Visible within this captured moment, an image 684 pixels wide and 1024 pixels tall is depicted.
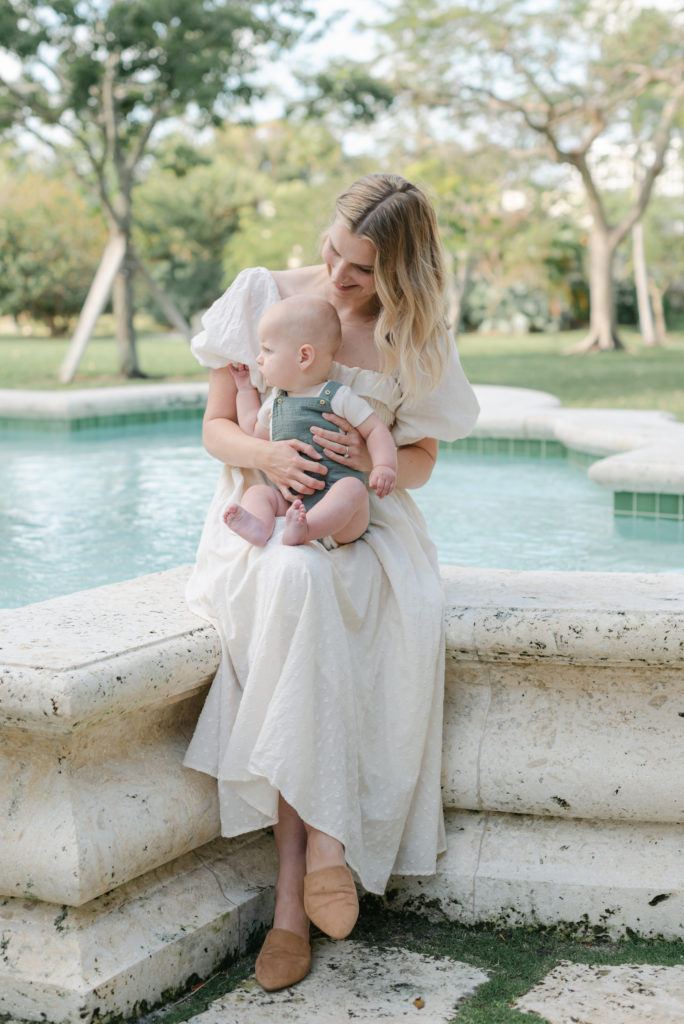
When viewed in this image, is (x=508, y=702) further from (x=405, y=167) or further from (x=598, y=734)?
(x=405, y=167)

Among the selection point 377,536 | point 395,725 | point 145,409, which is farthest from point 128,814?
point 145,409

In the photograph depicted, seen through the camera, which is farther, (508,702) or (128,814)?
(508,702)

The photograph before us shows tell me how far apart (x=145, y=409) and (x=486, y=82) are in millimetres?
11846

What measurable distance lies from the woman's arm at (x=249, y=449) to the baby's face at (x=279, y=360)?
0.12 metres

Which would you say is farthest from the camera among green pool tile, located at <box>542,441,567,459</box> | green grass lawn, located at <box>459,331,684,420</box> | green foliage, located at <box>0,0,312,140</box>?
green foliage, located at <box>0,0,312,140</box>

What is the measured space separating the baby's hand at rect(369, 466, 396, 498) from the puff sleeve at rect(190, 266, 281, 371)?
1.33 ft

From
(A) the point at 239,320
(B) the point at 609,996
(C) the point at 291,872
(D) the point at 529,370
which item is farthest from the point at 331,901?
(D) the point at 529,370

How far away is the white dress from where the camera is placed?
1.94 meters

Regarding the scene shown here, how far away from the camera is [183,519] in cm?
479

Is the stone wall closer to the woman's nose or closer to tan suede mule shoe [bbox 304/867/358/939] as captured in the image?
tan suede mule shoe [bbox 304/867/358/939]

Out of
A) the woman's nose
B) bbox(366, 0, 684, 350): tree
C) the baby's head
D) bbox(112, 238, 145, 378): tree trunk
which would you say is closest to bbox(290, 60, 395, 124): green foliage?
bbox(112, 238, 145, 378): tree trunk

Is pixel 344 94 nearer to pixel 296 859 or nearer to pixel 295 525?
pixel 295 525

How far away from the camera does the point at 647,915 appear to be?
6.82 ft

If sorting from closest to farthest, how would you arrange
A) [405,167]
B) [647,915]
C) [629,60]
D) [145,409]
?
[647,915] → [145,409] → [629,60] → [405,167]
